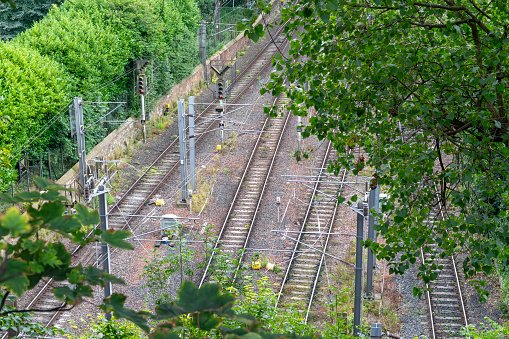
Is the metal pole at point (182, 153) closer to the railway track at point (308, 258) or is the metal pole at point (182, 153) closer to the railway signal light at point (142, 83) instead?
the railway track at point (308, 258)

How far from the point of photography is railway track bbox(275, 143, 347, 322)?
612 inches

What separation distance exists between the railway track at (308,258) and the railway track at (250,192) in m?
1.63

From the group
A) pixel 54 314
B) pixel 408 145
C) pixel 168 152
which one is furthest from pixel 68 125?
pixel 408 145

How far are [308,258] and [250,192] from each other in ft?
14.9

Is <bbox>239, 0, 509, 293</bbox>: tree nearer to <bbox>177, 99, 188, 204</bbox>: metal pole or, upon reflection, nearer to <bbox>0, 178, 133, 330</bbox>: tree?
<bbox>0, 178, 133, 330</bbox>: tree

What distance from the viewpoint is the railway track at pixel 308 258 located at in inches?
612

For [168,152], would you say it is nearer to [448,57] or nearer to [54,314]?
[54,314]

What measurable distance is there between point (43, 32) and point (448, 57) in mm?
18043

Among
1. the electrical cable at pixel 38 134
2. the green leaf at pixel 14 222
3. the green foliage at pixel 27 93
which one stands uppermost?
the green leaf at pixel 14 222

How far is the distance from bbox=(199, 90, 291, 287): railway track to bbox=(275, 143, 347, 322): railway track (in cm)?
163

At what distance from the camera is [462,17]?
5945 mm

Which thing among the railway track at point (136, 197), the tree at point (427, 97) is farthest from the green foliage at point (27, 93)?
the tree at point (427, 97)

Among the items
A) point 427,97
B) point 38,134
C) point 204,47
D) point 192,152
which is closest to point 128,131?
point 192,152

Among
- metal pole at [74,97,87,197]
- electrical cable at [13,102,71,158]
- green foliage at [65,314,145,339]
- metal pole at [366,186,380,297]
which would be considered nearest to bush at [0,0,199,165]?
electrical cable at [13,102,71,158]
